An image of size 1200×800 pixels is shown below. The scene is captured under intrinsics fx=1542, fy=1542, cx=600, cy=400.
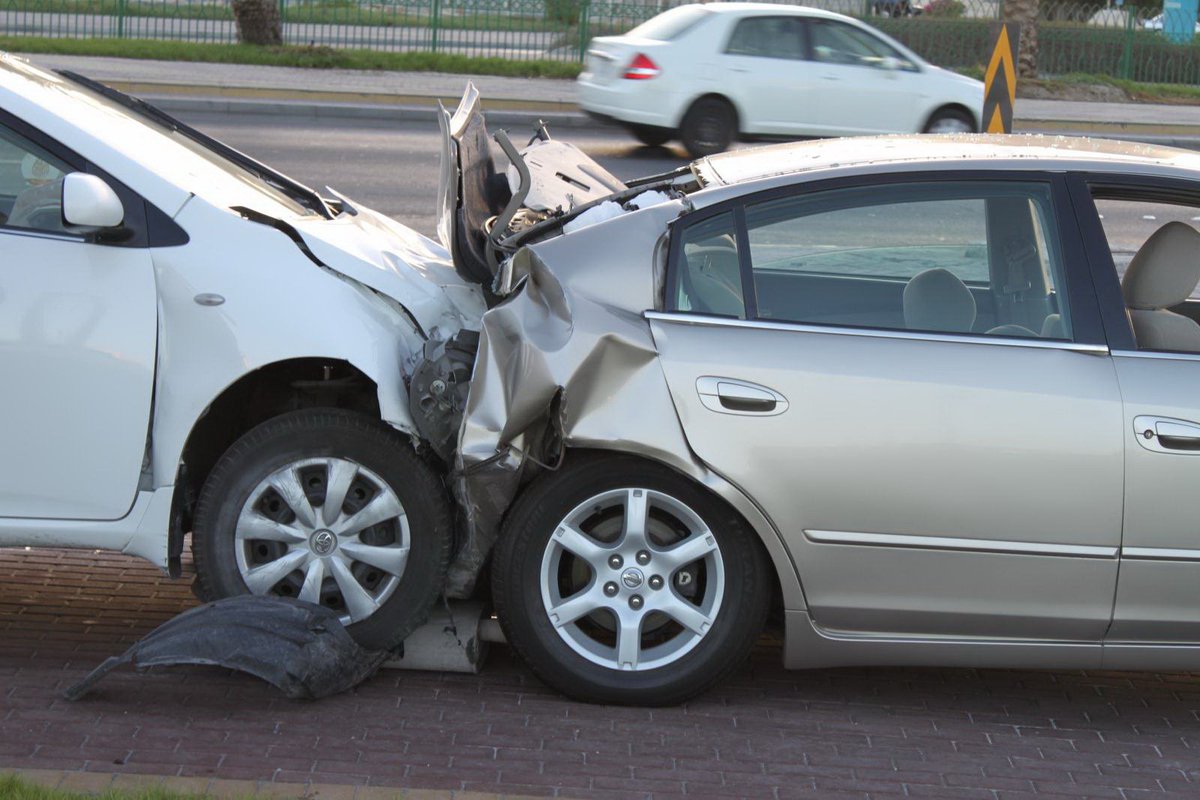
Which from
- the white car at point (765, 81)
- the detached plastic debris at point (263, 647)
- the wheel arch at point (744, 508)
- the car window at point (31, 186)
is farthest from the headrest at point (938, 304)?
the white car at point (765, 81)

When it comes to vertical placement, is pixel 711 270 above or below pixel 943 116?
above

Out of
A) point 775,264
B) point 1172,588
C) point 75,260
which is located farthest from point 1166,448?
point 75,260

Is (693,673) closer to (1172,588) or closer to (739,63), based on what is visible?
(1172,588)

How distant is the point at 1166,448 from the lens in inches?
166

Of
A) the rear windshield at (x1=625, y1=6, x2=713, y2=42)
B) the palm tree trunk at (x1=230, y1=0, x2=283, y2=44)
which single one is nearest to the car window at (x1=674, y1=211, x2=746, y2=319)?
the rear windshield at (x1=625, y1=6, x2=713, y2=42)

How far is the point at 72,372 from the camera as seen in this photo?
441cm

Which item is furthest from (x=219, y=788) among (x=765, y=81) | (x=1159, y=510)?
(x=765, y=81)

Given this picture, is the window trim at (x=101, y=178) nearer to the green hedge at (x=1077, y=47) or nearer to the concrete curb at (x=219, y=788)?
the concrete curb at (x=219, y=788)

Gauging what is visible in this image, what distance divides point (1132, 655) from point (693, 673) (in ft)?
4.05

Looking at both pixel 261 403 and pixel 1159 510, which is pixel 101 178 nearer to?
pixel 261 403

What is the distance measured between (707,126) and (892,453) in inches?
553

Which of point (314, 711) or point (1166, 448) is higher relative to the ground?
point (1166, 448)

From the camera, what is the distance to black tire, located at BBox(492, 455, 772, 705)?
14.1 feet

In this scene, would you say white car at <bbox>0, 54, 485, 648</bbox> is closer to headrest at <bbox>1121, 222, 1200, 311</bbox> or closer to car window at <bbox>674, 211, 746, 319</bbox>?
car window at <bbox>674, 211, 746, 319</bbox>
